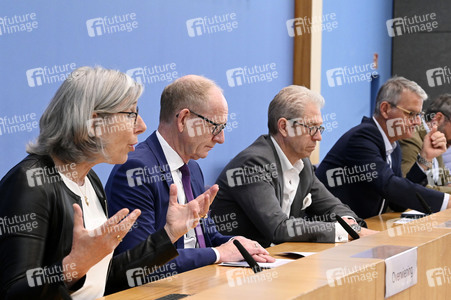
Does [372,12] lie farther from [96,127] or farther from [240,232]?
[96,127]

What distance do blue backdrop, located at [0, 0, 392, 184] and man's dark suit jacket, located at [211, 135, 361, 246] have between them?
804mm

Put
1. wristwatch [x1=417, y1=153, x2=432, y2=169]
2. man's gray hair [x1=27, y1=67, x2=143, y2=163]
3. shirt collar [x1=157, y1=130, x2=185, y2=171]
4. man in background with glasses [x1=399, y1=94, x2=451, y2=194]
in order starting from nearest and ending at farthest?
man's gray hair [x1=27, y1=67, x2=143, y2=163]
shirt collar [x1=157, y1=130, x2=185, y2=171]
wristwatch [x1=417, y1=153, x2=432, y2=169]
man in background with glasses [x1=399, y1=94, x2=451, y2=194]

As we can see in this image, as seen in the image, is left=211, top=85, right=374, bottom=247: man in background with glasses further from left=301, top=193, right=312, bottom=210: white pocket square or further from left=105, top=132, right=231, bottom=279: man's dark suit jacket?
left=105, top=132, right=231, bottom=279: man's dark suit jacket

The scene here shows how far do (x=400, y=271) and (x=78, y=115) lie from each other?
1009 millimetres

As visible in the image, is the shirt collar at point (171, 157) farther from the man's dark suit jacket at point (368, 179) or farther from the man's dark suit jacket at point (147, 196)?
the man's dark suit jacket at point (368, 179)

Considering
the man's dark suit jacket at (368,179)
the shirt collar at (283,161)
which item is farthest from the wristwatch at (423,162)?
the shirt collar at (283,161)

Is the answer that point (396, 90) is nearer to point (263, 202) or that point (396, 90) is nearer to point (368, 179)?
point (368, 179)

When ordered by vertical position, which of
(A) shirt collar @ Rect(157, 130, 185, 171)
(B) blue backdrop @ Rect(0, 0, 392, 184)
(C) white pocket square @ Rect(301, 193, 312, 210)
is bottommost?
(C) white pocket square @ Rect(301, 193, 312, 210)

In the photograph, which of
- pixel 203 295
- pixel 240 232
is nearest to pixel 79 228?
pixel 203 295

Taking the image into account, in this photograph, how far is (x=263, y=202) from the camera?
291cm

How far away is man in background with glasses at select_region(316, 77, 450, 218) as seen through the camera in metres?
3.69

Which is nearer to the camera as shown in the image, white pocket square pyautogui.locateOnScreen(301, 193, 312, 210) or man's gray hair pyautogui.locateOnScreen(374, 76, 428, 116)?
white pocket square pyautogui.locateOnScreen(301, 193, 312, 210)

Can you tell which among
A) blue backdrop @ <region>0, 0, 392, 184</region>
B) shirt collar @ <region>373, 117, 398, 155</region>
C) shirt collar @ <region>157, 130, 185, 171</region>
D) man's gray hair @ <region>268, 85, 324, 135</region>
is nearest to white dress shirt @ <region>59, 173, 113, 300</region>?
blue backdrop @ <region>0, 0, 392, 184</region>

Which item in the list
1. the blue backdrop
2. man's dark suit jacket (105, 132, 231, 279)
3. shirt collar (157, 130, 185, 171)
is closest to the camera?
man's dark suit jacket (105, 132, 231, 279)
